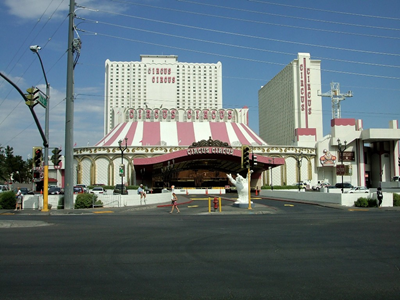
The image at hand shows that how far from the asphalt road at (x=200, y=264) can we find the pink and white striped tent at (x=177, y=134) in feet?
191

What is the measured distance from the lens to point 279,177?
238 ft

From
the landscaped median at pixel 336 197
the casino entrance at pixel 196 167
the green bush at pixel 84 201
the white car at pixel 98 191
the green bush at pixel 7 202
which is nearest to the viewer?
the green bush at pixel 84 201

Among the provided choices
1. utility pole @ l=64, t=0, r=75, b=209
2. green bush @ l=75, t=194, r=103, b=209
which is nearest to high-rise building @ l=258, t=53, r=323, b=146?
green bush @ l=75, t=194, r=103, b=209

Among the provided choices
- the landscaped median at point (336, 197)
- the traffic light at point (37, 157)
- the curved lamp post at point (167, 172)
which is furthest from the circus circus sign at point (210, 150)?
the traffic light at point (37, 157)

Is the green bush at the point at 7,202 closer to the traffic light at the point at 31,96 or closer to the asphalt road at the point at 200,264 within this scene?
the traffic light at the point at 31,96

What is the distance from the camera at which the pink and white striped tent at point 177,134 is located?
239ft

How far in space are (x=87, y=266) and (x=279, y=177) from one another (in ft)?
215

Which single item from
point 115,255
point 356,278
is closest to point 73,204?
point 115,255

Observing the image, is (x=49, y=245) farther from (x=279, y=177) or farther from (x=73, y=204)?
(x=279, y=177)

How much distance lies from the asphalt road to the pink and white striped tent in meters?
58.1

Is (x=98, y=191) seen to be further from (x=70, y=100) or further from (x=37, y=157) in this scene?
(x=37, y=157)

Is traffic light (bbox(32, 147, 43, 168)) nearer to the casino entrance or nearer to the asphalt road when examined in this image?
the asphalt road

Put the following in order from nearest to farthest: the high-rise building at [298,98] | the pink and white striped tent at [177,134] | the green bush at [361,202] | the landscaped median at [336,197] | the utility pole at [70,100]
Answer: the utility pole at [70,100], the green bush at [361,202], the landscaped median at [336,197], the pink and white striped tent at [177,134], the high-rise building at [298,98]

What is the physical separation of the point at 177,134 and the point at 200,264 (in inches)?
2624
